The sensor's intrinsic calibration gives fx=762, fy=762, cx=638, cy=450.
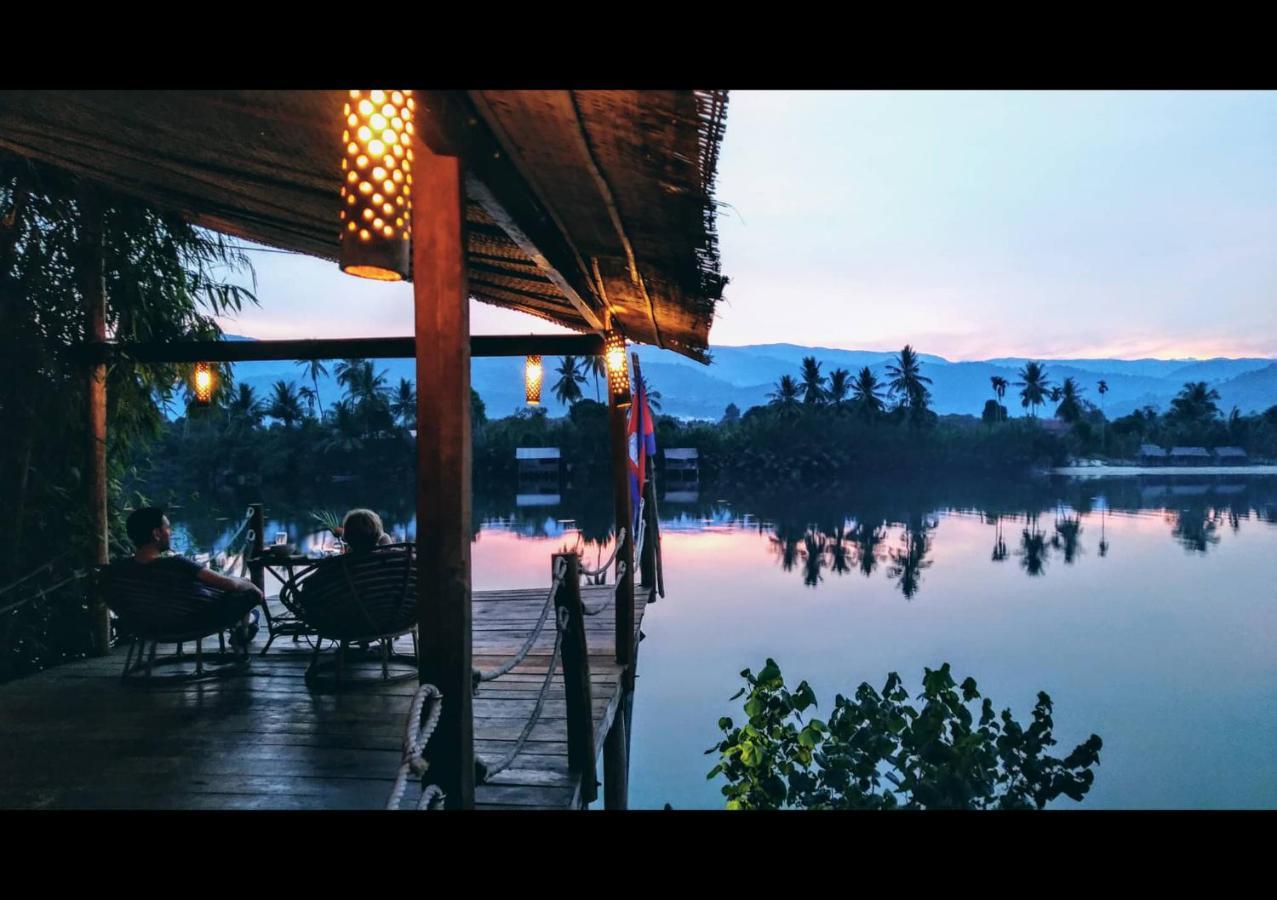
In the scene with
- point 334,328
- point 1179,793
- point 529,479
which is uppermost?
point 334,328

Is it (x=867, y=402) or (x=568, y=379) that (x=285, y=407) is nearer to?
(x=568, y=379)

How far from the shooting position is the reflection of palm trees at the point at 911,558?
31.5 metres

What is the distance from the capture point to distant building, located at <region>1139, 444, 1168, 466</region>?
9044cm

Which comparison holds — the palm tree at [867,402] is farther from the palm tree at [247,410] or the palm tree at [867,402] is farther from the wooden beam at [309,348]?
the wooden beam at [309,348]

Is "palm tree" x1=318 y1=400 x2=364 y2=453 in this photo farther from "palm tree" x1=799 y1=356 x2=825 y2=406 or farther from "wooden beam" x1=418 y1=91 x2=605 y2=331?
"wooden beam" x1=418 y1=91 x2=605 y2=331

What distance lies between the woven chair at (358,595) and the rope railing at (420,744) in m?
2.35

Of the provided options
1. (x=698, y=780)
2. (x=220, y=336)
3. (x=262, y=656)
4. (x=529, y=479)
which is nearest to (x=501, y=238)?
(x=262, y=656)

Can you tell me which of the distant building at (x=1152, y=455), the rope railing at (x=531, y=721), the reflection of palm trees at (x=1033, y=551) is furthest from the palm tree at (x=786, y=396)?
the rope railing at (x=531, y=721)

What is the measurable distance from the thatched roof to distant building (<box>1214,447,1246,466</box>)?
104489 millimetres

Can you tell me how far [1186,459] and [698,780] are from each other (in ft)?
317

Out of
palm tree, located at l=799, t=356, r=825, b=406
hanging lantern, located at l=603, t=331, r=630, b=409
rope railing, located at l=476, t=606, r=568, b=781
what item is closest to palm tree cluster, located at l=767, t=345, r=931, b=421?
palm tree, located at l=799, t=356, r=825, b=406
